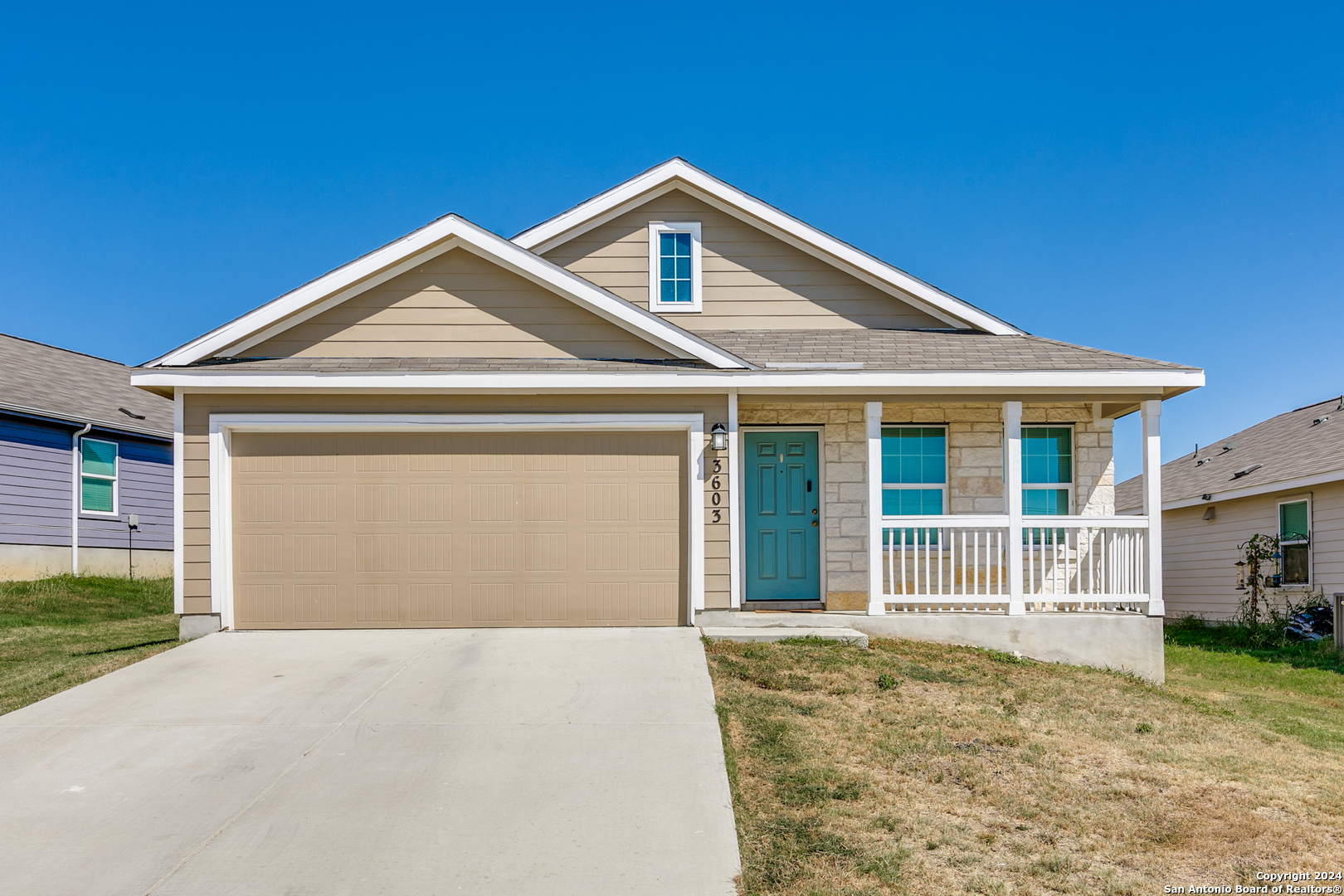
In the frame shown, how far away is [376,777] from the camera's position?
6043 millimetres

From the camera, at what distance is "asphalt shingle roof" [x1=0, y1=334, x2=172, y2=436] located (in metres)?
17.1

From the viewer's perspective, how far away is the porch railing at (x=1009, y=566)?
10070 mm

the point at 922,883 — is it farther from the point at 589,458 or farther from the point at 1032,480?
the point at 1032,480

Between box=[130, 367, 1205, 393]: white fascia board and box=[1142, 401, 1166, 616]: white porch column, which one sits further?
box=[1142, 401, 1166, 616]: white porch column

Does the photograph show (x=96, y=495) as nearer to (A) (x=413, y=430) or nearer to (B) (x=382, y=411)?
(B) (x=382, y=411)

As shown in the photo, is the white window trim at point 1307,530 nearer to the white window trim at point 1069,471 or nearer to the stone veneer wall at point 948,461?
the stone veneer wall at point 948,461

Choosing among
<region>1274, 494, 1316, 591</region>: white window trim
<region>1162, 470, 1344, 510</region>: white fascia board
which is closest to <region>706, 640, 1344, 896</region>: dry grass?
<region>1162, 470, 1344, 510</region>: white fascia board

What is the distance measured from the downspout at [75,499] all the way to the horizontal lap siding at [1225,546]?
19137 mm

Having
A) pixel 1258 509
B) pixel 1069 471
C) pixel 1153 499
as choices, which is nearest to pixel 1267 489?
pixel 1258 509

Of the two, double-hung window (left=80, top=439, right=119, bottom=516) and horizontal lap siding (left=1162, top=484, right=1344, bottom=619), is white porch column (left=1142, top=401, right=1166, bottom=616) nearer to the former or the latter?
horizontal lap siding (left=1162, top=484, right=1344, bottom=619)

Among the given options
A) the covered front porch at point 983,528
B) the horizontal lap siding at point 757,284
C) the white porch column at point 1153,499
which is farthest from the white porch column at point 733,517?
the white porch column at point 1153,499

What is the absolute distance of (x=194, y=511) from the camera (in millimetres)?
9820

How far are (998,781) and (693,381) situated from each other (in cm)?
504

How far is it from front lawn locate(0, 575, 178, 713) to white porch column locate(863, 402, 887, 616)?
6.91 metres
